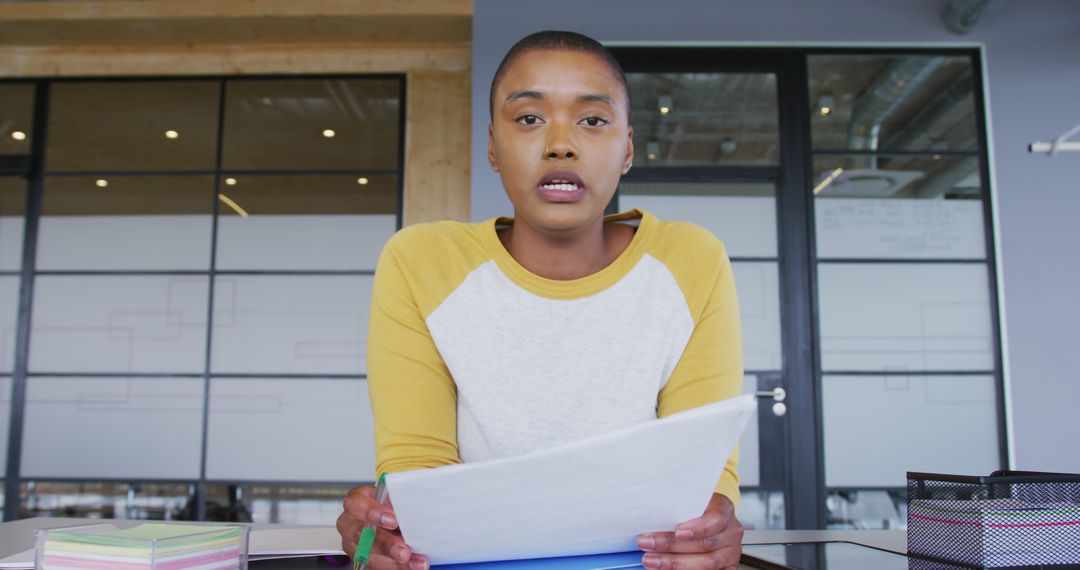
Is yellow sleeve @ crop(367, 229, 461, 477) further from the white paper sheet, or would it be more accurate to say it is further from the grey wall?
the grey wall

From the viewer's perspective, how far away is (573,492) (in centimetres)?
61

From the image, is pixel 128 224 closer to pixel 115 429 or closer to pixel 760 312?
pixel 115 429

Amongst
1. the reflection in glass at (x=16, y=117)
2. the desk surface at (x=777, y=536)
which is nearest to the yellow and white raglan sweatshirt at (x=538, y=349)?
the desk surface at (x=777, y=536)

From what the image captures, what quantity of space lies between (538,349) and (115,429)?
13.2 ft

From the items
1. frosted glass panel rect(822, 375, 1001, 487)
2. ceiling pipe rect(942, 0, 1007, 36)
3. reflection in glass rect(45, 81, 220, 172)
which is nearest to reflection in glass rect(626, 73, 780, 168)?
ceiling pipe rect(942, 0, 1007, 36)

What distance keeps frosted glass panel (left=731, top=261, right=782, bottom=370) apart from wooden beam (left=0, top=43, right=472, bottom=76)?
5.94ft

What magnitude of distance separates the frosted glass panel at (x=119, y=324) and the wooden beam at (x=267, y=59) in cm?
108

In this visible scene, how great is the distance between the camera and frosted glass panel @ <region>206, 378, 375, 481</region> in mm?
4273

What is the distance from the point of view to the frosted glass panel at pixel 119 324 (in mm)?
4391

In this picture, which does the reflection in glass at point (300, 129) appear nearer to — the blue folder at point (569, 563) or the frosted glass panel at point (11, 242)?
the frosted glass panel at point (11, 242)

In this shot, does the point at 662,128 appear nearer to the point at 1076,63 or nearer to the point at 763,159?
the point at 763,159

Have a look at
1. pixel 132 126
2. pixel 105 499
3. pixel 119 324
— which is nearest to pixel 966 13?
pixel 132 126

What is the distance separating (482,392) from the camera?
98 cm

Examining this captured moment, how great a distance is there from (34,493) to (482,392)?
4312 mm
